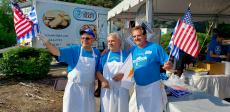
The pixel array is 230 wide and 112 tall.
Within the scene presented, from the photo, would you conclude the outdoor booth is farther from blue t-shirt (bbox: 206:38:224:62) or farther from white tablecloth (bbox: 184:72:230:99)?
blue t-shirt (bbox: 206:38:224:62)

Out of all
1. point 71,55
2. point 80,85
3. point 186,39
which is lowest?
point 80,85

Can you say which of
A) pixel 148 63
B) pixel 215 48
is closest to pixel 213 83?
pixel 215 48

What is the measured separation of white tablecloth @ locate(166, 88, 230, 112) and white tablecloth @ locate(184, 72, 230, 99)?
2.35 metres

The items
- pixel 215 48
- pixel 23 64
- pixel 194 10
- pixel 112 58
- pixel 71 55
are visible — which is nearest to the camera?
pixel 71 55

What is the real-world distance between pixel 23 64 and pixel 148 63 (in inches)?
308

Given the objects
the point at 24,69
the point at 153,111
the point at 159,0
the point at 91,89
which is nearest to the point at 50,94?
the point at 24,69

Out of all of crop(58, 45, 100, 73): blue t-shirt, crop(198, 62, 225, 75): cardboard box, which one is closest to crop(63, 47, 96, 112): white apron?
crop(58, 45, 100, 73): blue t-shirt

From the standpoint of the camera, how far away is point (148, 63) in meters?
4.38

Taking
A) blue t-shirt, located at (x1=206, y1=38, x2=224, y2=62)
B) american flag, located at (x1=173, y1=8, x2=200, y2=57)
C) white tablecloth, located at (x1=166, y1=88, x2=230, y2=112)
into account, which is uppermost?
american flag, located at (x1=173, y1=8, x2=200, y2=57)

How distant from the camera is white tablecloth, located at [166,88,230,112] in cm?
454

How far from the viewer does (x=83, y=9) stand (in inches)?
793

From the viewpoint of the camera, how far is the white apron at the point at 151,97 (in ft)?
14.5

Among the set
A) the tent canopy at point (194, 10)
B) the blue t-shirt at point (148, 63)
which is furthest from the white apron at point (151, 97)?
the tent canopy at point (194, 10)

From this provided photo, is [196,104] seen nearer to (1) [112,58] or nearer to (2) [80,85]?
(1) [112,58]
